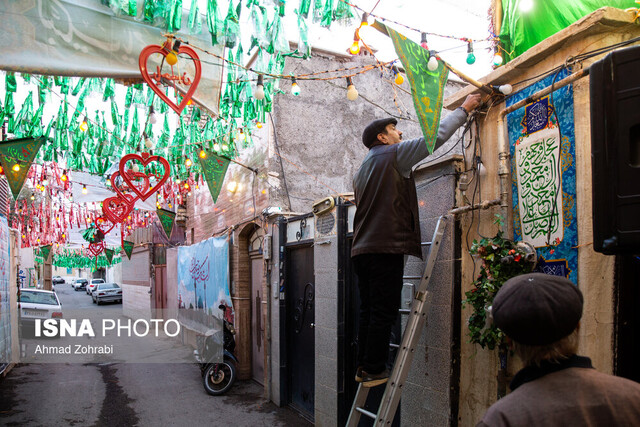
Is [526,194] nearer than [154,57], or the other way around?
[526,194]

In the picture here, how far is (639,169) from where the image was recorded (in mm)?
1823

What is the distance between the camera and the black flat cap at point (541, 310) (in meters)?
1.47

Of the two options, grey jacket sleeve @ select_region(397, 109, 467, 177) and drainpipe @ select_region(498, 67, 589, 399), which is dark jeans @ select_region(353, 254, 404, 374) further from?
drainpipe @ select_region(498, 67, 589, 399)

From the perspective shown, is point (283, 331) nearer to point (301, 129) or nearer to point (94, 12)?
point (301, 129)

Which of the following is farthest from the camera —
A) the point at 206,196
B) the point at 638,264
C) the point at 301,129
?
the point at 206,196

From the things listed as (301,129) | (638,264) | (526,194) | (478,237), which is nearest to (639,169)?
(638,264)

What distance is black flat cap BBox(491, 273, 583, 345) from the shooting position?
147 cm

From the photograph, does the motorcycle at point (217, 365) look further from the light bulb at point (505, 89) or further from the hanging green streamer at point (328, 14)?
the light bulb at point (505, 89)

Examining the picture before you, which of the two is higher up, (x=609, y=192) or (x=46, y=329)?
(x=609, y=192)

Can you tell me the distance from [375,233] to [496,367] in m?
1.44

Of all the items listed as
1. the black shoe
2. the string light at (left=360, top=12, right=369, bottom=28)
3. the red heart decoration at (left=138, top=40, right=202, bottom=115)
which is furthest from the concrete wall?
the red heart decoration at (left=138, top=40, right=202, bottom=115)

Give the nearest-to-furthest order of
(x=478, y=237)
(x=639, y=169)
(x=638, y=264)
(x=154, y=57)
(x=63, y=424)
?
(x=639, y=169) < (x=638, y=264) < (x=478, y=237) < (x=154, y=57) < (x=63, y=424)

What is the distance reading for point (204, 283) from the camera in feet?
37.9

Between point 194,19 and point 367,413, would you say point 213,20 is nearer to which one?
point 194,19
